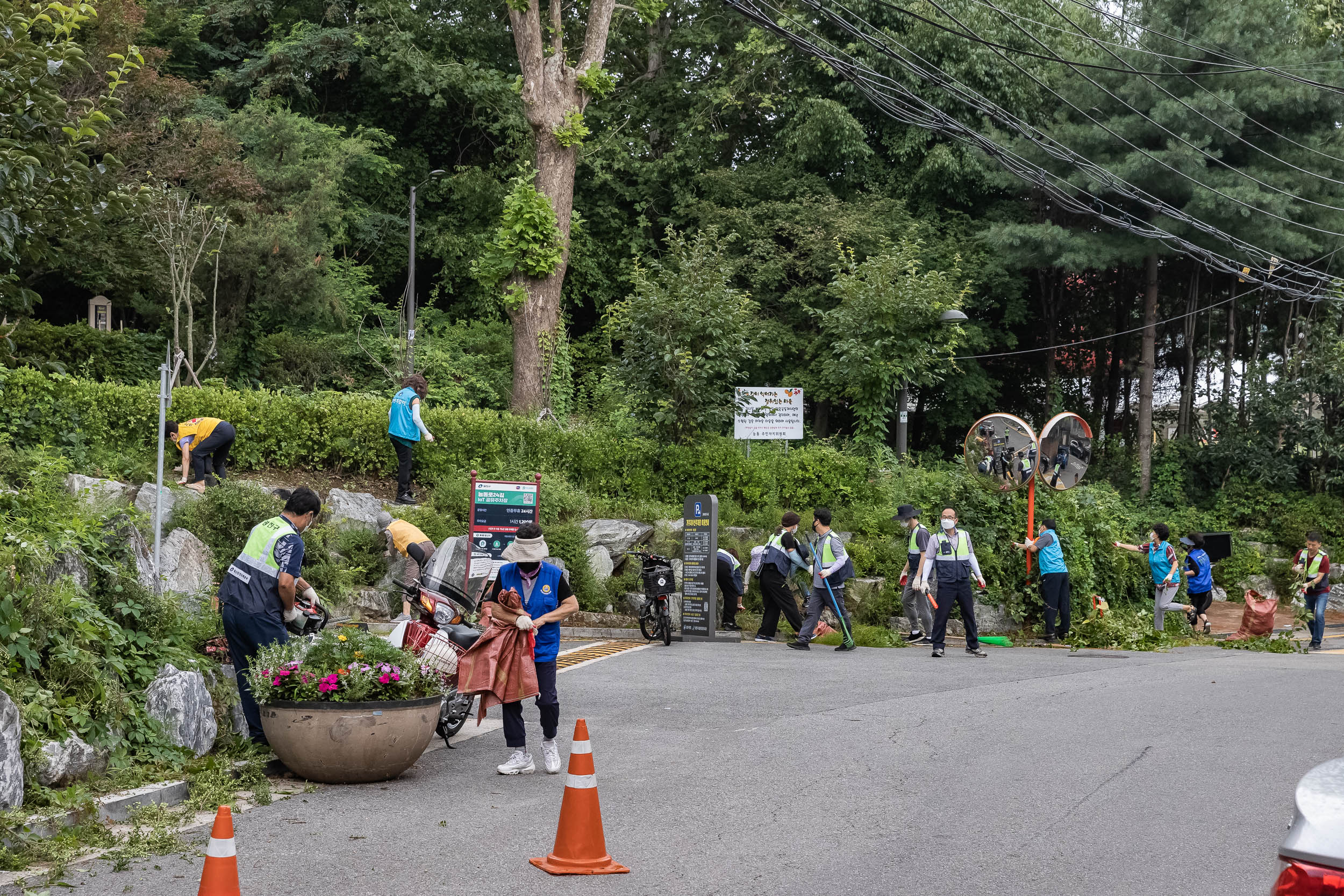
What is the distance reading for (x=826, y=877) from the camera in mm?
5742

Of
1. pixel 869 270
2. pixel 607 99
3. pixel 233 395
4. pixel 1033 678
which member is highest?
pixel 607 99

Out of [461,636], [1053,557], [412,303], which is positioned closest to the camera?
[461,636]

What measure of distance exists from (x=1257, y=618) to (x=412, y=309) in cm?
1985

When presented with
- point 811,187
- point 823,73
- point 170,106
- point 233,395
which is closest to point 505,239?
point 233,395

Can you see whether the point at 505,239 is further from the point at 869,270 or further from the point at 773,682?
the point at 773,682

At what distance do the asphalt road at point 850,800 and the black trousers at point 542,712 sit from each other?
31cm

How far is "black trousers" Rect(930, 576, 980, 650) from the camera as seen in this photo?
14.8m

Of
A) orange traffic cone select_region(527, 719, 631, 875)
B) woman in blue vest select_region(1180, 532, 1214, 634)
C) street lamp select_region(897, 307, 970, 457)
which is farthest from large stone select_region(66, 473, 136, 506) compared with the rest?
woman in blue vest select_region(1180, 532, 1214, 634)

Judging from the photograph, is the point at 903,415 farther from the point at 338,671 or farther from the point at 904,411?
the point at 338,671

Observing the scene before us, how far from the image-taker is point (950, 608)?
14.9 m

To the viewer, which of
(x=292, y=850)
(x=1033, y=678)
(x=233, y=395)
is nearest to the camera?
(x=292, y=850)

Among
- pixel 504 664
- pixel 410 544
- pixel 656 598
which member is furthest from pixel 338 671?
pixel 656 598

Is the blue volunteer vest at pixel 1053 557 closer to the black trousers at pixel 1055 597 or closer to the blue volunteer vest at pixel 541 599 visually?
the black trousers at pixel 1055 597

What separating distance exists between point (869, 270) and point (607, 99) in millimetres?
13742
